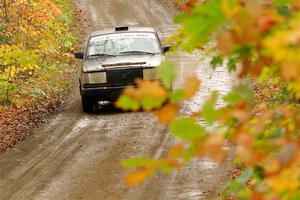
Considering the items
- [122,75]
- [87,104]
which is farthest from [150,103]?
[87,104]

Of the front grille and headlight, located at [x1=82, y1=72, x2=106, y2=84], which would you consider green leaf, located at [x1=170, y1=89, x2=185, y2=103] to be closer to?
the front grille

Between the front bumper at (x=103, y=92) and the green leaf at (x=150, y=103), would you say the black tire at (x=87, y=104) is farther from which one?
the green leaf at (x=150, y=103)

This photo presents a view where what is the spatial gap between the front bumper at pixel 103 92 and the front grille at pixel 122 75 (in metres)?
0.12

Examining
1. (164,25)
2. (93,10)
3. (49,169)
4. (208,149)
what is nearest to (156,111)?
(208,149)

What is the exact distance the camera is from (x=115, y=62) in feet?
42.9

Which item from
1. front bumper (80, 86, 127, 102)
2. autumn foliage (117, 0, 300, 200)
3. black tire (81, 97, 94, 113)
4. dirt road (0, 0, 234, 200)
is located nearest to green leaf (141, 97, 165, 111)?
autumn foliage (117, 0, 300, 200)

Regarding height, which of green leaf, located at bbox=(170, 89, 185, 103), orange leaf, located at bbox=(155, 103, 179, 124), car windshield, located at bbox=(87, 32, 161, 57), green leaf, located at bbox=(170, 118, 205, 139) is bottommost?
car windshield, located at bbox=(87, 32, 161, 57)

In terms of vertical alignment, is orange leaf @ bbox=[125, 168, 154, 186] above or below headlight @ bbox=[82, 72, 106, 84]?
above

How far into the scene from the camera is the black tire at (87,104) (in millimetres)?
13366

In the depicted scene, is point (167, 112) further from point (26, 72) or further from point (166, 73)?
point (26, 72)

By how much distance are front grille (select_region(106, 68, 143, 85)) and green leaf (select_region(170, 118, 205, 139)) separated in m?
11.1

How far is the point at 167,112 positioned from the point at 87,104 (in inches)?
463

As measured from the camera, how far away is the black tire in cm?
1337

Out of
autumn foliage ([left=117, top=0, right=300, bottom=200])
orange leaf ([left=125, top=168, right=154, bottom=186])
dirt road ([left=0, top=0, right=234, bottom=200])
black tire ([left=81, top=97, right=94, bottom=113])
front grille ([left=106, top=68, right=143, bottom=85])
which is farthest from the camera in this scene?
black tire ([left=81, top=97, right=94, bottom=113])
